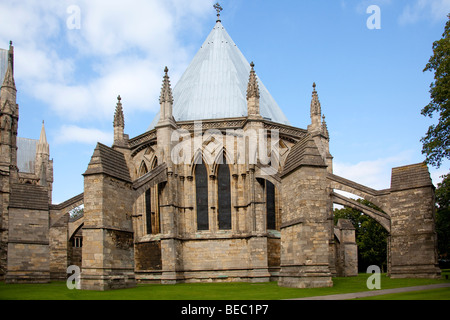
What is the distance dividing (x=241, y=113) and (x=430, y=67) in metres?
11.7

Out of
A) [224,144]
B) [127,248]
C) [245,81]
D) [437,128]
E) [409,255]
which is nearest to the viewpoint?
[437,128]

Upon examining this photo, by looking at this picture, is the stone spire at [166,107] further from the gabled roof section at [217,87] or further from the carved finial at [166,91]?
the gabled roof section at [217,87]

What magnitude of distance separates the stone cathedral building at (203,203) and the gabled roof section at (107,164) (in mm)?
62

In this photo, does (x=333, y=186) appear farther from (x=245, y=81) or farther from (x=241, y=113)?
(x=245, y=81)

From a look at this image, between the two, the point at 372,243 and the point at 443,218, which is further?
the point at 372,243

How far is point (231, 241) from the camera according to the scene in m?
25.9

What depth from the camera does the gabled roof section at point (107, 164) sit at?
20094 millimetres

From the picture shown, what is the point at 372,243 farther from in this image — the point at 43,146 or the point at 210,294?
the point at 43,146

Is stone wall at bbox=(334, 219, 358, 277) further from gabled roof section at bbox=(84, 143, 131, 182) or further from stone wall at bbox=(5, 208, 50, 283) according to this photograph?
stone wall at bbox=(5, 208, 50, 283)

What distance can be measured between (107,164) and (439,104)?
14.4 m

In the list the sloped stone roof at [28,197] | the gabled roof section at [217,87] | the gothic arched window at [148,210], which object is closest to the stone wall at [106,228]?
the gothic arched window at [148,210]

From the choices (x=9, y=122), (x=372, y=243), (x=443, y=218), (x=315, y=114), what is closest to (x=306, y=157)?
(x=315, y=114)

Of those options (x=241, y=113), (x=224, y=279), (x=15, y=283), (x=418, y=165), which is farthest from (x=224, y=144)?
(x=15, y=283)

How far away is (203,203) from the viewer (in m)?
27.0
